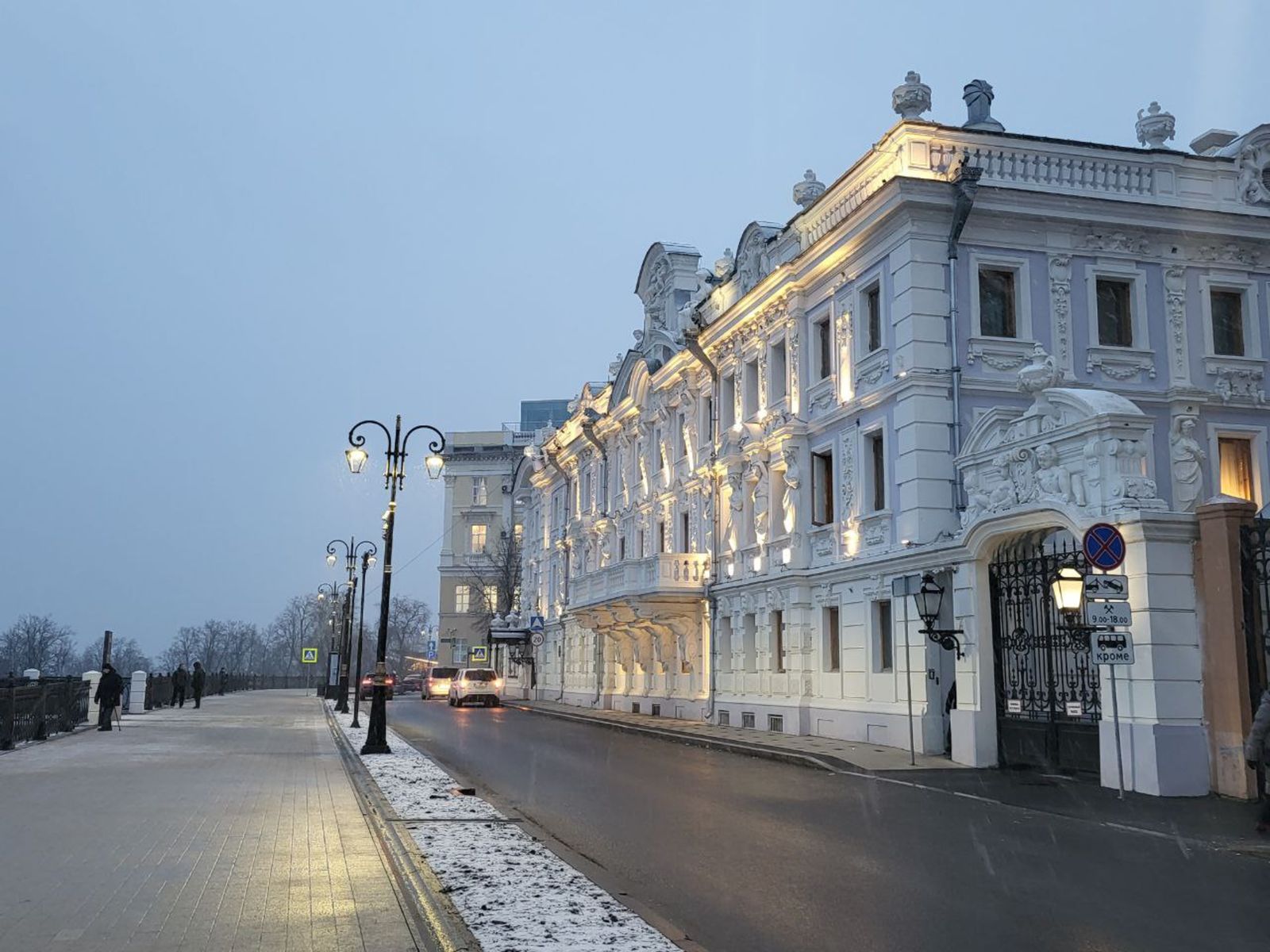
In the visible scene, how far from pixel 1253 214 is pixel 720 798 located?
1859 centimetres

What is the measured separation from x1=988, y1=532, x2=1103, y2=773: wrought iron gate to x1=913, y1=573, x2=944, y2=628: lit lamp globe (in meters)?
0.94

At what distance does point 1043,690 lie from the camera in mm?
18891

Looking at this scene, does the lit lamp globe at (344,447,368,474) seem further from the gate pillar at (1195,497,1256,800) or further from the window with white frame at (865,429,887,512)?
the gate pillar at (1195,497,1256,800)

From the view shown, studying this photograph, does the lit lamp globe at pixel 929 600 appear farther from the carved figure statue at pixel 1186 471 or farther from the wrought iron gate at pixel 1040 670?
the carved figure statue at pixel 1186 471

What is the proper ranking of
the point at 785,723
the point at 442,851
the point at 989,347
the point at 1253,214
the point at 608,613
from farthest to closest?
1. the point at 608,613
2. the point at 785,723
3. the point at 1253,214
4. the point at 989,347
5. the point at 442,851

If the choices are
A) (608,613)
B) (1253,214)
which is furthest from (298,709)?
(1253,214)

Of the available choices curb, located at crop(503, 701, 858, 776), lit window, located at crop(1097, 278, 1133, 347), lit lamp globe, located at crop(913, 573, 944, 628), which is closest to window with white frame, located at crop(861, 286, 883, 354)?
lit window, located at crop(1097, 278, 1133, 347)

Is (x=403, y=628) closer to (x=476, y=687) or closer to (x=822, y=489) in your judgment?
(x=476, y=687)

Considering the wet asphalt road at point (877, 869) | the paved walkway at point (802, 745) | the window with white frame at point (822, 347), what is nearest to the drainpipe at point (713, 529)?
the paved walkway at point (802, 745)

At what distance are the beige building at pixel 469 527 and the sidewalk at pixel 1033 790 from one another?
199 feet

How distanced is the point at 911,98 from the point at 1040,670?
494 inches

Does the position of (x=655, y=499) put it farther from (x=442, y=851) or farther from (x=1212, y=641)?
(x=442, y=851)

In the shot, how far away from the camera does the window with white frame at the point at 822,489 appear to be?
27.8 m

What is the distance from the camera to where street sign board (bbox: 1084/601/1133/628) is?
14.6m
